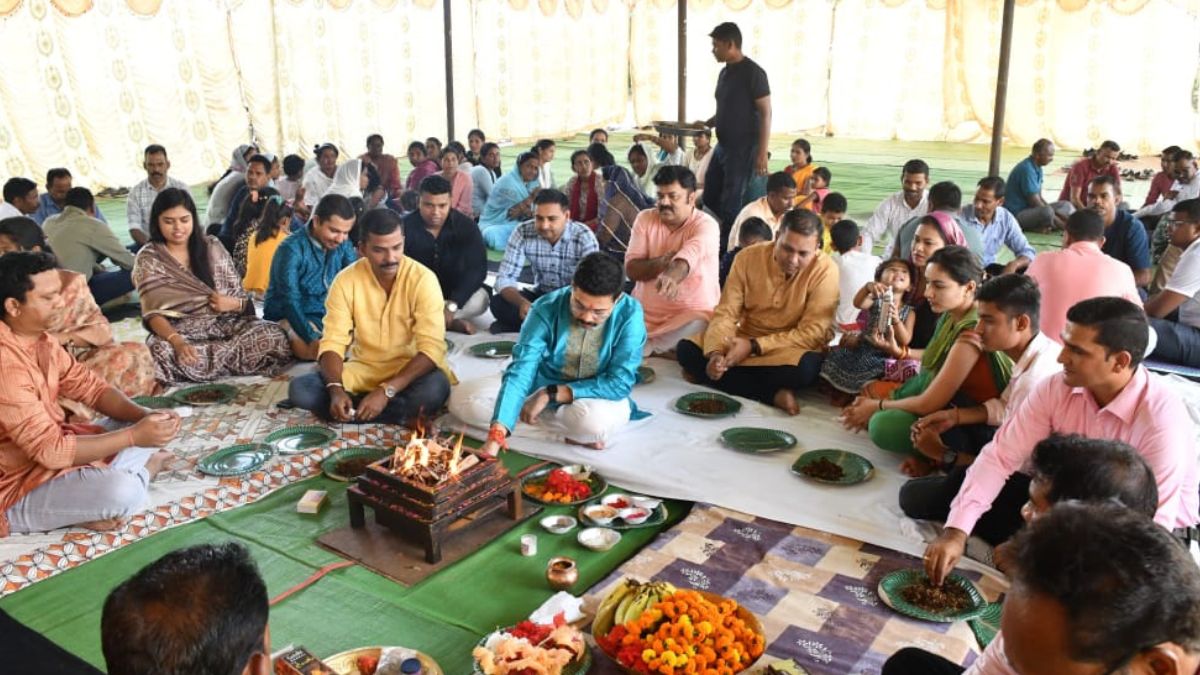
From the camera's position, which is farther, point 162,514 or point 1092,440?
point 162,514

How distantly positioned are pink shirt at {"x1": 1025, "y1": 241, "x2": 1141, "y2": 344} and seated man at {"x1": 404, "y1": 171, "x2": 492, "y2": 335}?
340cm

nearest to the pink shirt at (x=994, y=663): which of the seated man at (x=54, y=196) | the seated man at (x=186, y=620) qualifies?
the seated man at (x=186, y=620)

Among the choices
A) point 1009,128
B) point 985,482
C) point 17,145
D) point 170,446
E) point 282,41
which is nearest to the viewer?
point 985,482

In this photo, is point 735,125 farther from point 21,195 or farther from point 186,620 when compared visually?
point 186,620

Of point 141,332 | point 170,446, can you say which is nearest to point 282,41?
point 141,332

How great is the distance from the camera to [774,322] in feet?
16.6

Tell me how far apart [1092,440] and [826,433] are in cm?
211

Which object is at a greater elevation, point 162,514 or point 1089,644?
point 1089,644

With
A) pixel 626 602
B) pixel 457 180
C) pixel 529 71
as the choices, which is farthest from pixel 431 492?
pixel 529 71

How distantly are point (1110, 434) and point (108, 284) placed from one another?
6.25m

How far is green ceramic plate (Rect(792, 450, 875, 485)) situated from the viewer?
381cm

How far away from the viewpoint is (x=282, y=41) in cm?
1376

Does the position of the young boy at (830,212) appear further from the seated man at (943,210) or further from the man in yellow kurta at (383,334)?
the man in yellow kurta at (383,334)

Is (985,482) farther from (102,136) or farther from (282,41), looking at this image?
(282,41)
